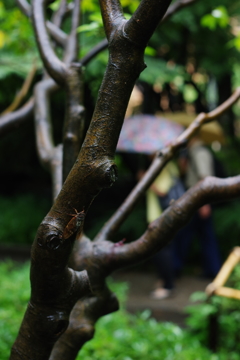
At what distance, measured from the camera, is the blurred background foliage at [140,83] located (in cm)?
491

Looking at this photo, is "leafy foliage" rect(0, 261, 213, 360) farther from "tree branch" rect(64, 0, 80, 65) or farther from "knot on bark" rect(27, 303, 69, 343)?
"tree branch" rect(64, 0, 80, 65)

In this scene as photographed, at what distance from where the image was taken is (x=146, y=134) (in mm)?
6434

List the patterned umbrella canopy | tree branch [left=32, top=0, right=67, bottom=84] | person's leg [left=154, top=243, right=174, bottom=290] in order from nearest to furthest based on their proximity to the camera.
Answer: tree branch [left=32, top=0, right=67, bottom=84] → person's leg [left=154, top=243, right=174, bottom=290] → the patterned umbrella canopy

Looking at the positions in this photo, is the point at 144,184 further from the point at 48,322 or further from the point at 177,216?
the point at 48,322

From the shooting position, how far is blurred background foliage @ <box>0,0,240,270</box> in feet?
16.1

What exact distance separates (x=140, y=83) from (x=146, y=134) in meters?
3.07

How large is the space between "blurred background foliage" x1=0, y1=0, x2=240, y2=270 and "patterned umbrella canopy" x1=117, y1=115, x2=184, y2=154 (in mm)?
670

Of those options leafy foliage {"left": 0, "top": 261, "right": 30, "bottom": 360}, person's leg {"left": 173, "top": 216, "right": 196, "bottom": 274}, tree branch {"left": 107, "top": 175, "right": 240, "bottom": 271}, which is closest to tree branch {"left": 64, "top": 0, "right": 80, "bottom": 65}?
tree branch {"left": 107, "top": 175, "right": 240, "bottom": 271}

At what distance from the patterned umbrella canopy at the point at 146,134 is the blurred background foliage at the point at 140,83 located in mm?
670

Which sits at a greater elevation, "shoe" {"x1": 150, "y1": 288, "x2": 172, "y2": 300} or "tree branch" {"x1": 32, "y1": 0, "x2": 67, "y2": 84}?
"tree branch" {"x1": 32, "y1": 0, "x2": 67, "y2": 84}

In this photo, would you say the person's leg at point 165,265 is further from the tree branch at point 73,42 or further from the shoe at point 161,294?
the tree branch at point 73,42

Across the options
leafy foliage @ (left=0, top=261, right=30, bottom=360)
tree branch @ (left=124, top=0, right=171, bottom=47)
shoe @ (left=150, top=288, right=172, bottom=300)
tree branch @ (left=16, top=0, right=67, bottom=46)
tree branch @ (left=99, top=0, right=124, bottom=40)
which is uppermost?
tree branch @ (left=16, top=0, right=67, bottom=46)

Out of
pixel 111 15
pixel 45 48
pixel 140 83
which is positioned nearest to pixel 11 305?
pixel 45 48

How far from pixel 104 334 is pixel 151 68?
4.26 metres
